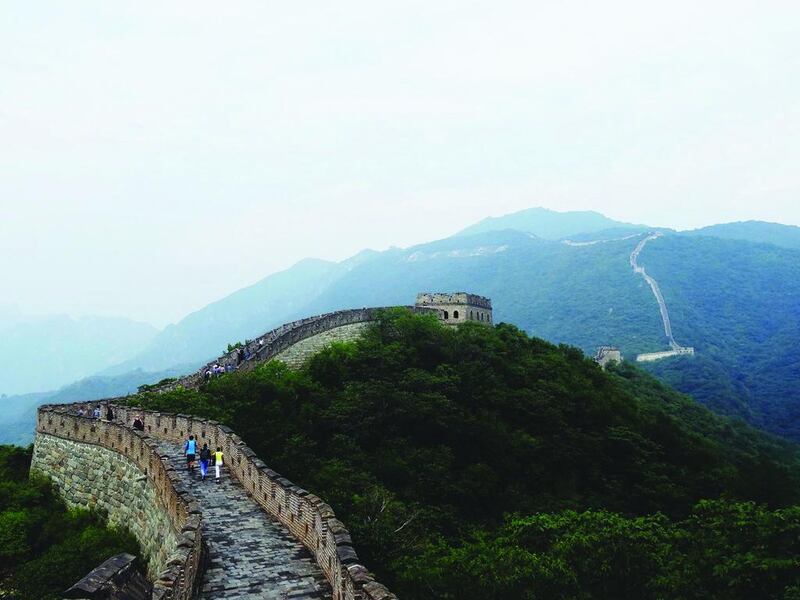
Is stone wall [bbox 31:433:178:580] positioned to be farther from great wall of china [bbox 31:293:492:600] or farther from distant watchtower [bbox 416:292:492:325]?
distant watchtower [bbox 416:292:492:325]

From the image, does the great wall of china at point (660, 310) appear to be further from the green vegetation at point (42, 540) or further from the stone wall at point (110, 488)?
the green vegetation at point (42, 540)

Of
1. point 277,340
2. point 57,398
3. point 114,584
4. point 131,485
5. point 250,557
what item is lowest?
point 57,398

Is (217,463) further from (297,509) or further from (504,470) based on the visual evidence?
(504,470)

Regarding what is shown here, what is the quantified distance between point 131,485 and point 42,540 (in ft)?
14.2

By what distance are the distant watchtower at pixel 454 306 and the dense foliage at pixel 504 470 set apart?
374 cm

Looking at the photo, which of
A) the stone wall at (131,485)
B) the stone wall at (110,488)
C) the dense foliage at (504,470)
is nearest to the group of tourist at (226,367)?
the dense foliage at (504,470)

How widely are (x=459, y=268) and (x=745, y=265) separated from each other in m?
76.8

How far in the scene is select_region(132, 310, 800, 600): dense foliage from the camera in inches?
510

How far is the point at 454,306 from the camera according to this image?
4531 cm

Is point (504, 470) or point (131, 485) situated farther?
point (504, 470)

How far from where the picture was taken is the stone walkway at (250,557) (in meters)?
9.16

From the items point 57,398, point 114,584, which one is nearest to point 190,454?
point 114,584

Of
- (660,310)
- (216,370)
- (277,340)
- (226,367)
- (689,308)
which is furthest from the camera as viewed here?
(689,308)

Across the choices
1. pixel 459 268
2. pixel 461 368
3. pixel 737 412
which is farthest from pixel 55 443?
pixel 459 268
